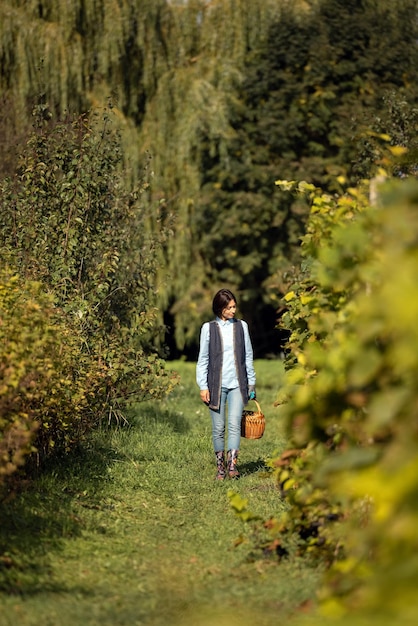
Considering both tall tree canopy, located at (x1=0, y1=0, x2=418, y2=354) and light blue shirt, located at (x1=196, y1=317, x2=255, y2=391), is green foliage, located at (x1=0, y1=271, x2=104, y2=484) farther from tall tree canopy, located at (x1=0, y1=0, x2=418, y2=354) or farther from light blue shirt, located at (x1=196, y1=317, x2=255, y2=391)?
tall tree canopy, located at (x1=0, y1=0, x2=418, y2=354)

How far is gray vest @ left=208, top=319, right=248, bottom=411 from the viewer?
8.52m

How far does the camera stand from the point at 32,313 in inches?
247

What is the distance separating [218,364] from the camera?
853 centimetres

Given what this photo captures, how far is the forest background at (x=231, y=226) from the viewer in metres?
3.79

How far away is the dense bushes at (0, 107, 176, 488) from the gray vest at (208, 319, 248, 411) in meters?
0.90

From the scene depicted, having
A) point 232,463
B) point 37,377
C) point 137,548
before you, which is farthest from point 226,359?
point 137,548

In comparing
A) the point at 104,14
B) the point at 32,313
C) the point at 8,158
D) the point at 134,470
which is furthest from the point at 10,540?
the point at 104,14

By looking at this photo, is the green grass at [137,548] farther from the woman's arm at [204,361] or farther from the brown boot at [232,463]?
the woman's arm at [204,361]

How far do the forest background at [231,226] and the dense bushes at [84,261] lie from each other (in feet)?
0.09

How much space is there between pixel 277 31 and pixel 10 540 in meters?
16.5

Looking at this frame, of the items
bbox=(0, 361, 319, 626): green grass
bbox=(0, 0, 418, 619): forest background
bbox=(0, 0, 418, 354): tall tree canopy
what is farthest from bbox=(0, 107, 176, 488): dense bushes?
bbox=(0, 0, 418, 354): tall tree canopy

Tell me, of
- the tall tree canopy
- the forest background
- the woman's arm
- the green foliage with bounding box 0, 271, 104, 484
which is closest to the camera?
the forest background

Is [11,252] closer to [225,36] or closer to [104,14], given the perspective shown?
[104,14]

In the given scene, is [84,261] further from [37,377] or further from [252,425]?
[37,377]
